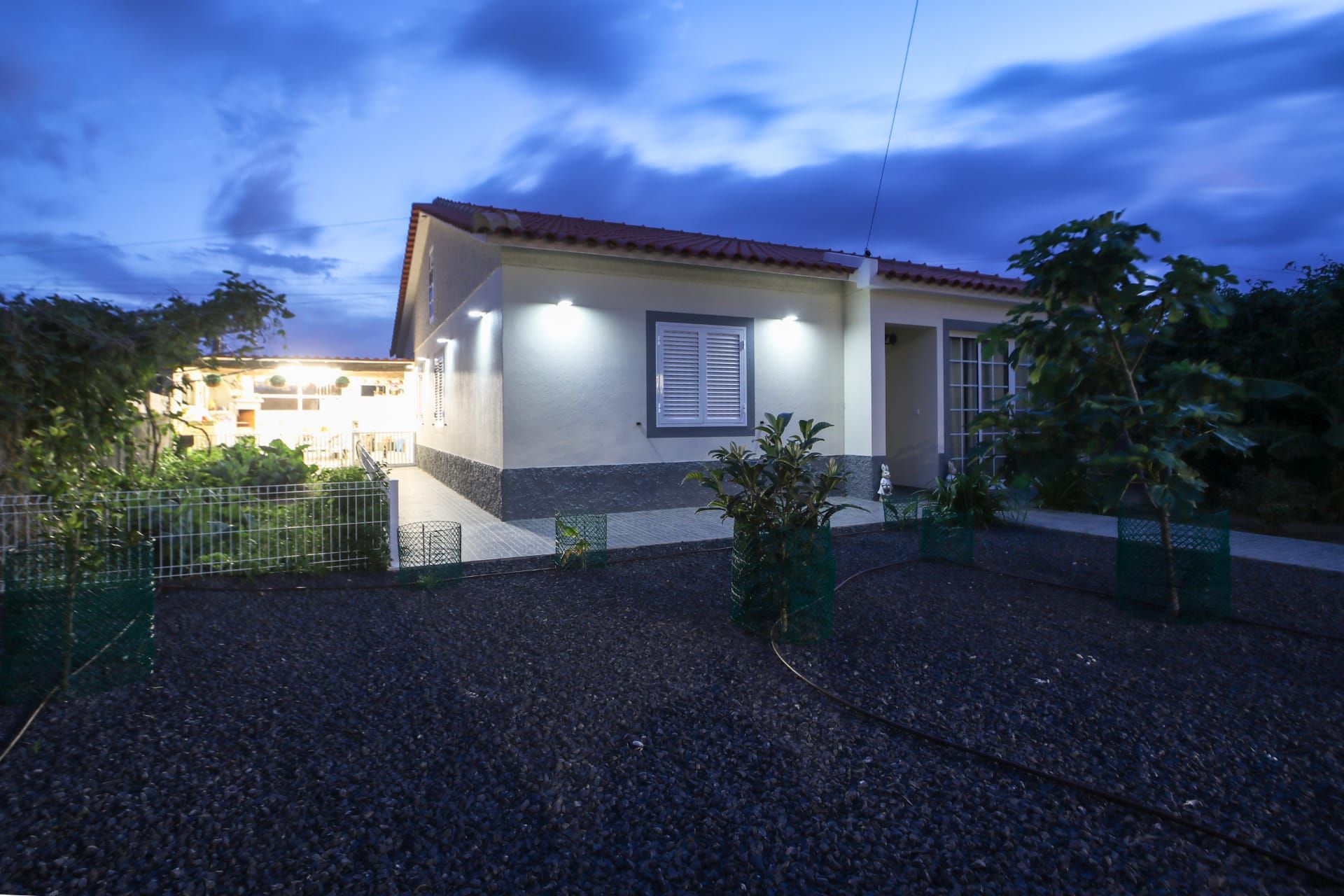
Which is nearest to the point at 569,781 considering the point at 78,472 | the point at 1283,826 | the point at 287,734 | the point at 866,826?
the point at 866,826

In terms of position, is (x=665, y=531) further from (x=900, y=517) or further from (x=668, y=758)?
(x=668, y=758)

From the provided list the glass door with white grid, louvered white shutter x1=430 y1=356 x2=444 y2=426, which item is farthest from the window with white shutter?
louvered white shutter x1=430 y1=356 x2=444 y2=426

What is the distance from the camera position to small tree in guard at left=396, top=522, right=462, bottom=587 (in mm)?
5844

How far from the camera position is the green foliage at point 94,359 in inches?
206

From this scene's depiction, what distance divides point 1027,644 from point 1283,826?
194 centimetres

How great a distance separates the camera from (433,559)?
614 centimetres

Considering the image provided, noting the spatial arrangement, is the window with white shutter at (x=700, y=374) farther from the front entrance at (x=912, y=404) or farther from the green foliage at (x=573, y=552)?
the green foliage at (x=573, y=552)

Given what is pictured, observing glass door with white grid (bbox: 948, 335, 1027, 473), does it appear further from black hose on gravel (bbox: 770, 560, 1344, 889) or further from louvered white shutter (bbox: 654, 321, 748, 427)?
black hose on gravel (bbox: 770, 560, 1344, 889)

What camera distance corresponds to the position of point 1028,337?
5188mm

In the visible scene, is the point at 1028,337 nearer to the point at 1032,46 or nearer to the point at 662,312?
the point at 1032,46

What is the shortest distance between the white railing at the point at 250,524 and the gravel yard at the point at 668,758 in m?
0.88

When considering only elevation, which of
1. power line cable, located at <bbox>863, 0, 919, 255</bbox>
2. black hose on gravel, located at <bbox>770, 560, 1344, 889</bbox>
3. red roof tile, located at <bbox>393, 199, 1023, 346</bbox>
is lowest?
black hose on gravel, located at <bbox>770, 560, 1344, 889</bbox>

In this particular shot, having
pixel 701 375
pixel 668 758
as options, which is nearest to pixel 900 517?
pixel 701 375

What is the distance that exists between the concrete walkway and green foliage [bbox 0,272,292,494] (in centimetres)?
278
